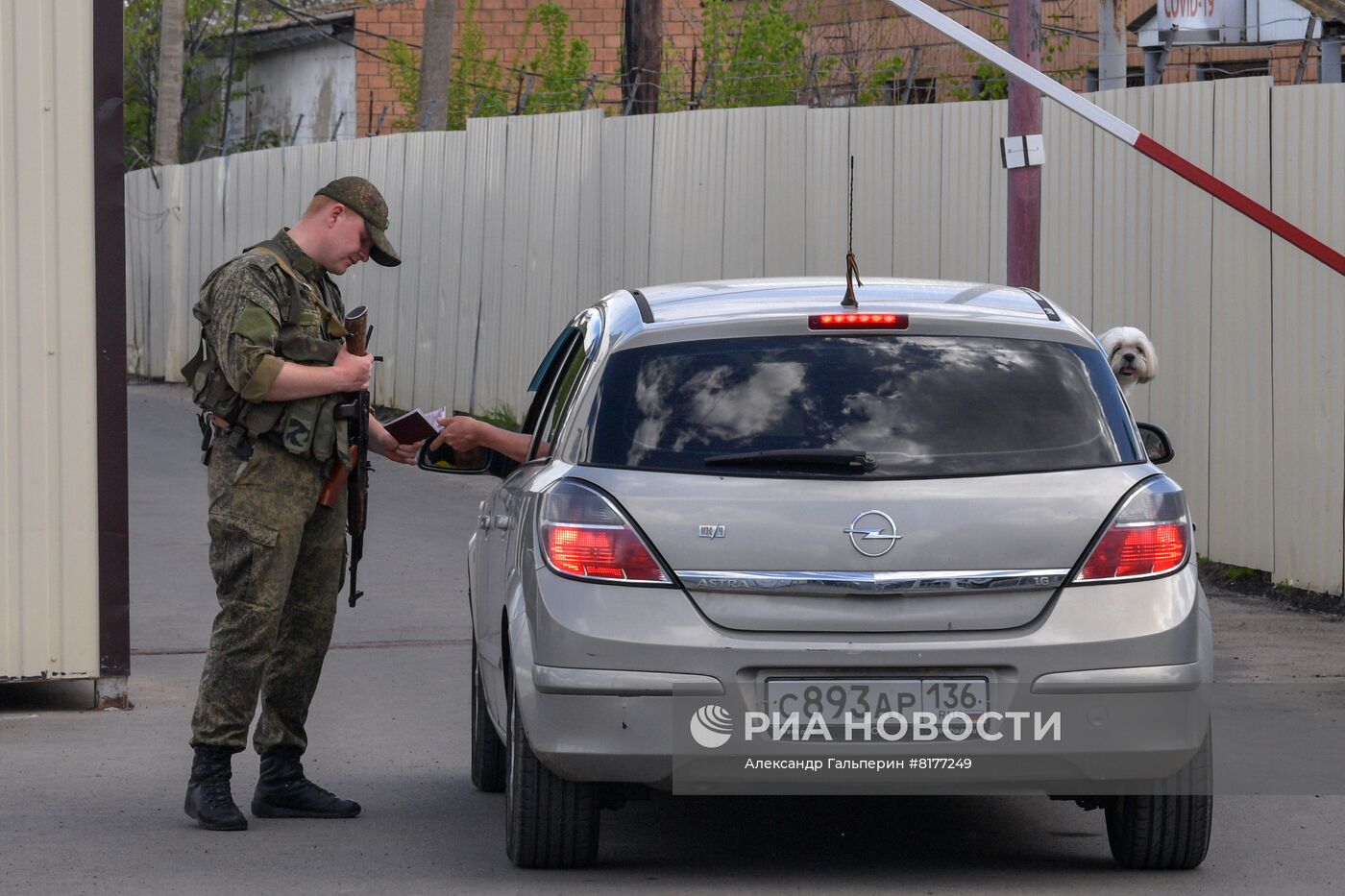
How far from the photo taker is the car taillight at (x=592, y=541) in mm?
5188

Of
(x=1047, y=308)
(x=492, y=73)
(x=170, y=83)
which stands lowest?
(x=1047, y=308)

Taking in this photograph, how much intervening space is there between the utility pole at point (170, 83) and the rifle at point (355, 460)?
86.1 feet

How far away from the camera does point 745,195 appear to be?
16.0 metres

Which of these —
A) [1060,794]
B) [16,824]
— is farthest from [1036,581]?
[16,824]

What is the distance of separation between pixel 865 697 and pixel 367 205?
230 cm

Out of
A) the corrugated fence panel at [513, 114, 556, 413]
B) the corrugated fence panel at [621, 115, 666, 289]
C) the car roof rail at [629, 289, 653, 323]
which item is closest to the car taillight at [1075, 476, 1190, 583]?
the car roof rail at [629, 289, 653, 323]

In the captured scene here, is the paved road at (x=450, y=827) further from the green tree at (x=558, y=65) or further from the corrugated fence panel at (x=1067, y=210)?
the green tree at (x=558, y=65)

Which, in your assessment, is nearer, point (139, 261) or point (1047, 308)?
point (1047, 308)

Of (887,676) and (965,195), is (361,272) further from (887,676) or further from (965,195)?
(887,676)

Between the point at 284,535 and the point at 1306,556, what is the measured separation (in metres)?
6.20

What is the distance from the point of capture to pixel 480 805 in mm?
6715

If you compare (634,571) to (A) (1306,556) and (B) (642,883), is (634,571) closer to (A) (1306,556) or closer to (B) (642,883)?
(B) (642,883)

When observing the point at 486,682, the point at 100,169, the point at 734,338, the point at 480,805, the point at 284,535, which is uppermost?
the point at 100,169

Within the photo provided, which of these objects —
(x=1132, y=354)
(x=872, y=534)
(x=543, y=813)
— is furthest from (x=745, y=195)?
(x=872, y=534)
